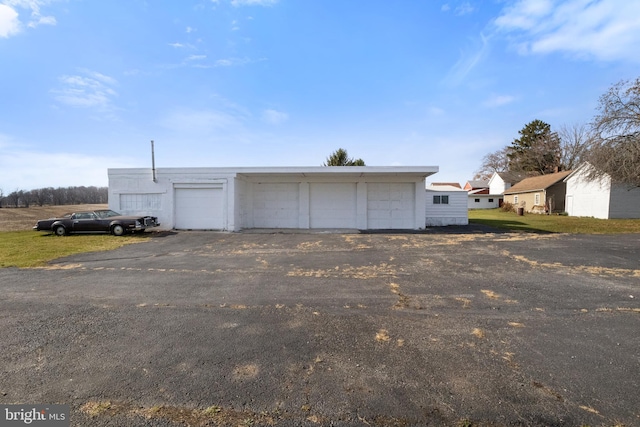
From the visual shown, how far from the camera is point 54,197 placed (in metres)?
37.2

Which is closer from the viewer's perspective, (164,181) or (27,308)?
(27,308)

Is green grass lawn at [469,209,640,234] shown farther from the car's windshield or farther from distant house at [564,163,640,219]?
the car's windshield

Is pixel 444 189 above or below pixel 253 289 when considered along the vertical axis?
above

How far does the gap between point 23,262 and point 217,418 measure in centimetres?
909

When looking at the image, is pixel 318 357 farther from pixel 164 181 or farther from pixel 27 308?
pixel 164 181

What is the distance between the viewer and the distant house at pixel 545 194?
2966cm

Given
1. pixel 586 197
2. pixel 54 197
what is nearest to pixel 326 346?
pixel 586 197

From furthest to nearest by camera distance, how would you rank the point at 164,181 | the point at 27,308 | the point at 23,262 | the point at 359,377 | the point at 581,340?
the point at 164,181 < the point at 23,262 < the point at 27,308 < the point at 581,340 < the point at 359,377

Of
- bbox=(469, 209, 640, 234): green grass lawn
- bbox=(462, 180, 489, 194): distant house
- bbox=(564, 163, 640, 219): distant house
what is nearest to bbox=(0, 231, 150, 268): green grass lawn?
bbox=(469, 209, 640, 234): green grass lawn

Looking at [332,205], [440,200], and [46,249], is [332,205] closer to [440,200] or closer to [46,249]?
[440,200]

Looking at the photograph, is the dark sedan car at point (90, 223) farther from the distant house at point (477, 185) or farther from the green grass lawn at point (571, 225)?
the distant house at point (477, 185)

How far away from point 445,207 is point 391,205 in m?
4.37

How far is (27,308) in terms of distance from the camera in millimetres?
4398

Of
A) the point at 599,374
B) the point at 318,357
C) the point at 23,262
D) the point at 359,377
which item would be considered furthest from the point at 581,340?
the point at 23,262
